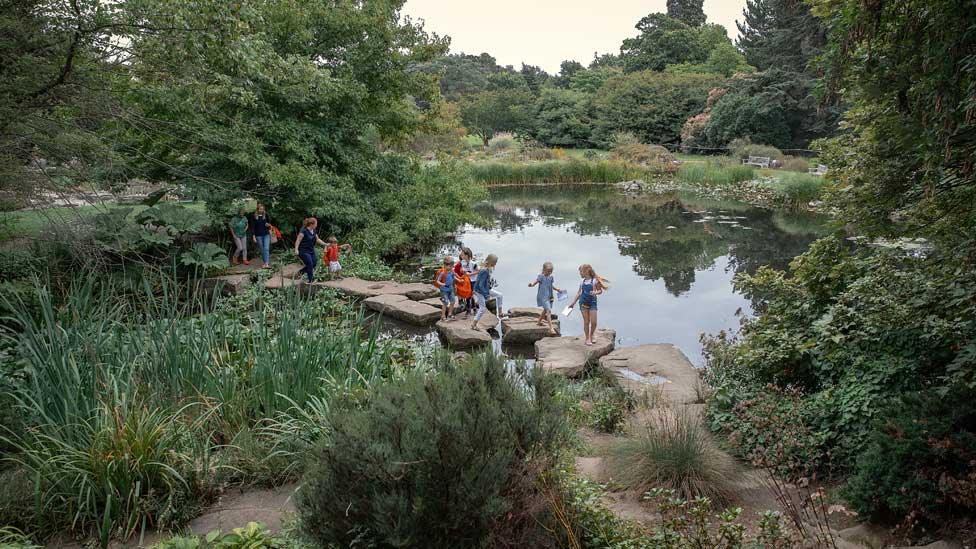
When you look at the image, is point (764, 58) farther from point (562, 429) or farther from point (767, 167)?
point (562, 429)

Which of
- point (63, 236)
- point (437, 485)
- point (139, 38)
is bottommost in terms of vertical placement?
point (437, 485)

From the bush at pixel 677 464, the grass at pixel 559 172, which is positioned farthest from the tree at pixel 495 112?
the bush at pixel 677 464

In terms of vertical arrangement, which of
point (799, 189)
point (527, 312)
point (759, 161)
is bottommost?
point (527, 312)

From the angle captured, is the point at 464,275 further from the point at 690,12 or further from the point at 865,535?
the point at 690,12

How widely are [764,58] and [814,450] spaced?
38.4m

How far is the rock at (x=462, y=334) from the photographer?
8586 mm

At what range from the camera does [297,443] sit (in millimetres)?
3447

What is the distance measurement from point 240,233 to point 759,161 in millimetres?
25799

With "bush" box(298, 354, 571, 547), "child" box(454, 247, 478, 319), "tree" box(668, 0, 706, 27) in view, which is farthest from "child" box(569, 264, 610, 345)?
"tree" box(668, 0, 706, 27)

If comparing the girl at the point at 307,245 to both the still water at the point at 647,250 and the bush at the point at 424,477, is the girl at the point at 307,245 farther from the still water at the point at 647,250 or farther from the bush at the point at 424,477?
the bush at the point at 424,477

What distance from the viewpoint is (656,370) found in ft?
23.0

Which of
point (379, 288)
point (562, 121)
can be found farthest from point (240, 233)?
point (562, 121)

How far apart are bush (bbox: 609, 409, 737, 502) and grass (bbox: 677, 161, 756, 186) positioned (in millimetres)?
25228

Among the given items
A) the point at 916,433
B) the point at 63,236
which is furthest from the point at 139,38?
the point at 916,433
